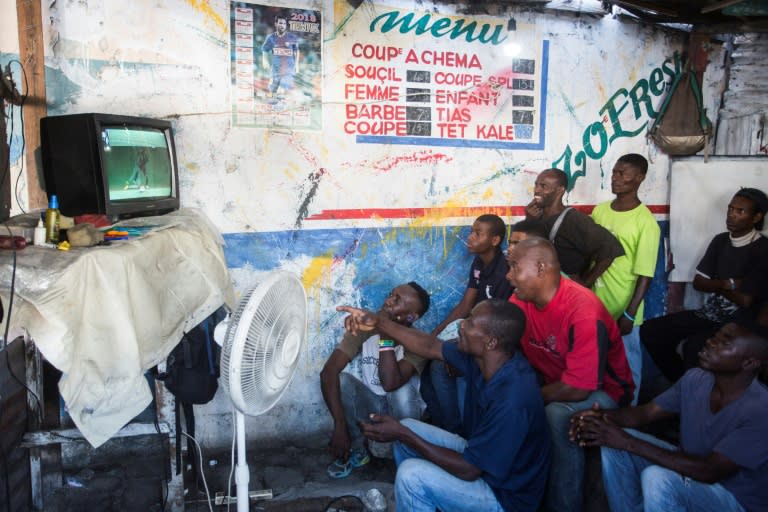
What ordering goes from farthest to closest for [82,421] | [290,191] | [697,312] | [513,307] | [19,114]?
[697,312] < [290,191] < [19,114] < [513,307] < [82,421]

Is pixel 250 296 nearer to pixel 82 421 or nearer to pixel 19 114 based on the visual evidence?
pixel 82 421

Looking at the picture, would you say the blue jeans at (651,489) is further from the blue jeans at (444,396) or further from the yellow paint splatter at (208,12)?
the yellow paint splatter at (208,12)

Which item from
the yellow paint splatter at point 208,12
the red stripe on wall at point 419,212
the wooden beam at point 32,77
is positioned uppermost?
the yellow paint splatter at point 208,12

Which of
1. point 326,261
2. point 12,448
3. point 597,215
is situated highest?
point 597,215

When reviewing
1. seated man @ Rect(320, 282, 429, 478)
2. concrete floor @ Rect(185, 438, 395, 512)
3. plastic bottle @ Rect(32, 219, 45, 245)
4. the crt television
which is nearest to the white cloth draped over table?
plastic bottle @ Rect(32, 219, 45, 245)

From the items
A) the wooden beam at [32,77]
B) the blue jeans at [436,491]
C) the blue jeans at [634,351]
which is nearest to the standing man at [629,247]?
the blue jeans at [634,351]

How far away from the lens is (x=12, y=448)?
10.7 feet

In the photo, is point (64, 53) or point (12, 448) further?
point (64, 53)

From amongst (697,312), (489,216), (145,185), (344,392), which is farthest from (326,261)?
(697,312)

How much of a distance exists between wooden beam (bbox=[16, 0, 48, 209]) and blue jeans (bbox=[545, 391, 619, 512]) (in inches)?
117

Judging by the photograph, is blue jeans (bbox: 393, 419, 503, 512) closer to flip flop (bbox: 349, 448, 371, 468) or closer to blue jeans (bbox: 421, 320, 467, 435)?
Result: blue jeans (bbox: 421, 320, 467, 435)

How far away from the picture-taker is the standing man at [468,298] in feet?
12.2

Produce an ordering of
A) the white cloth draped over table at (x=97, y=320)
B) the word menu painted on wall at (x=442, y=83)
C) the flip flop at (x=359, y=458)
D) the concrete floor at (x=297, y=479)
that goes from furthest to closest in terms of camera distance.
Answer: the word menu painted on wall at (x=442, y=83)
the flip flop at (x=359, y=458)
the concrete floor at (x=297, y=479)
the white cloth draped over table at (x=97, y=320)

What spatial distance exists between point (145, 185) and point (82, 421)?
A: 1.39m
